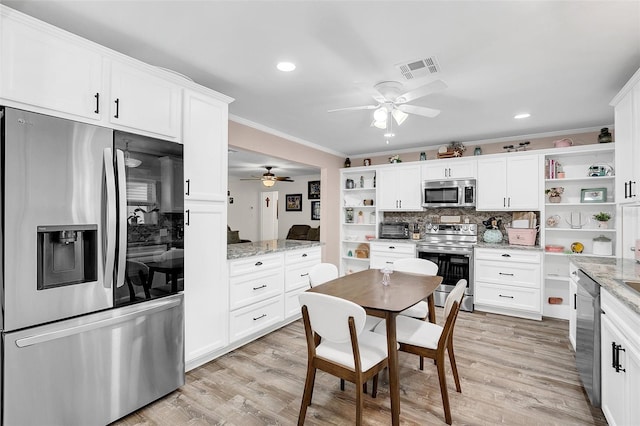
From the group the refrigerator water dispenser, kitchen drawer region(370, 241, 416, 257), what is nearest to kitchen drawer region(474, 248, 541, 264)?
kitchen drawer region(370, 241, 416, 257)

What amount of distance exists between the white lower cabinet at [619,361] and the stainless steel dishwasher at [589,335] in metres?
0.08

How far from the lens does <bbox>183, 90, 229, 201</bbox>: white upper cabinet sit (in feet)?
8.50

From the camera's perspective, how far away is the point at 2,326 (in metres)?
1.62

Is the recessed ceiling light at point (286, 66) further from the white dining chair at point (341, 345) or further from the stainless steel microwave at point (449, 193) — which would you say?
the stainless steel microwave at point (449, 193)

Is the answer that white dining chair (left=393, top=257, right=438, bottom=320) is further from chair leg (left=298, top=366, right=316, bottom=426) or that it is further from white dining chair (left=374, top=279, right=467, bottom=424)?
chair leg (left=298, top=366, right=316, bottom=426)

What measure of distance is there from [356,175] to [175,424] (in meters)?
4.79

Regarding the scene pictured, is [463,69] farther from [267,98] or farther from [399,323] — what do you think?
[399,323]

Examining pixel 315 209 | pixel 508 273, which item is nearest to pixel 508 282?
pixel 508 273

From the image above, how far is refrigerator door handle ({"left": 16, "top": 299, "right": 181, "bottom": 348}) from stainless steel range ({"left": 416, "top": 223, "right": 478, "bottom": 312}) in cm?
367

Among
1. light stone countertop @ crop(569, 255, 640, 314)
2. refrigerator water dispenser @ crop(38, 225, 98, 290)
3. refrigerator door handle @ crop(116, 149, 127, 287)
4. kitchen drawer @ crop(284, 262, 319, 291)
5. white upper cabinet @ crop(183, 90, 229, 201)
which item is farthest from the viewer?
kitchen drawer @ crop(284, 262, 319, 291)

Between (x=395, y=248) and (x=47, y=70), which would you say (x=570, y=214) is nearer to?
(x=395, y=248)

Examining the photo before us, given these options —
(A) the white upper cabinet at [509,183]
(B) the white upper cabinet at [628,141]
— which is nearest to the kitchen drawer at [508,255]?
(A) the white upper cabinet at [509,183]

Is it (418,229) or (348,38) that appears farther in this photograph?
(418,229)

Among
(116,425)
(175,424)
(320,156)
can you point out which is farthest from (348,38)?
(320,156)
